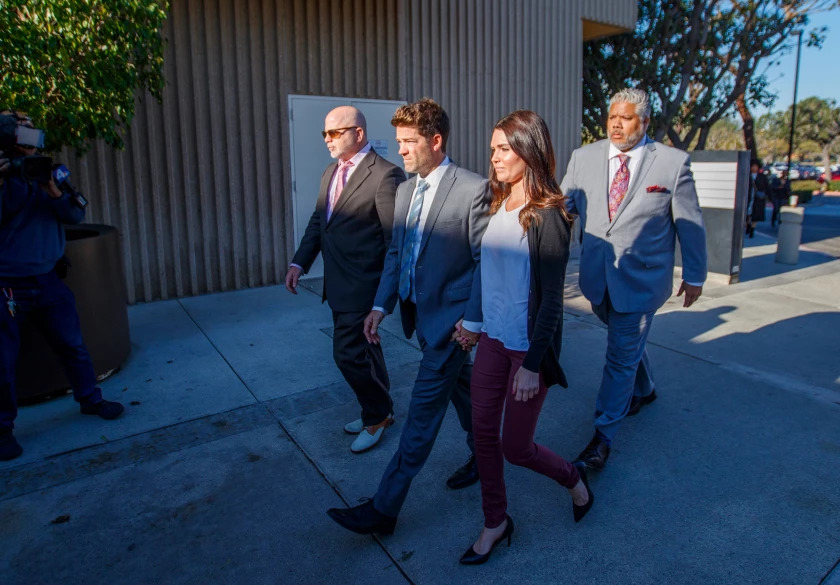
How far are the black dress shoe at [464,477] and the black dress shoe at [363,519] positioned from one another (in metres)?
0.52

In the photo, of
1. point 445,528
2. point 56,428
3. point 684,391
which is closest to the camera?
point 445,528

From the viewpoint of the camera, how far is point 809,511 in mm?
2844

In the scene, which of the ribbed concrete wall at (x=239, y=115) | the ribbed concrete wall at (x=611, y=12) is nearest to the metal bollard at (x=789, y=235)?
the ribbed concrete wall at (x=611, y=12)


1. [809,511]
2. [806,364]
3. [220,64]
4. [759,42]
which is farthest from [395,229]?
[759,42]

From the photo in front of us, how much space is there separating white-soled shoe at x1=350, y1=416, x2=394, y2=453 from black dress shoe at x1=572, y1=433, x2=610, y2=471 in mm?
1104

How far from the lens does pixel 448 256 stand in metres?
2.70

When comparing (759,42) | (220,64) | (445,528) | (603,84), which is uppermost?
(759,42)

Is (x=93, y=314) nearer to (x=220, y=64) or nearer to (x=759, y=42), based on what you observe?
(x=220, y=64)

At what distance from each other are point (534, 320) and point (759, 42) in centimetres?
1527

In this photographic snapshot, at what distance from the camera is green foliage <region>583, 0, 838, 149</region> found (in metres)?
13.6

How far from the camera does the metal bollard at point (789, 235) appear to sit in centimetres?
886

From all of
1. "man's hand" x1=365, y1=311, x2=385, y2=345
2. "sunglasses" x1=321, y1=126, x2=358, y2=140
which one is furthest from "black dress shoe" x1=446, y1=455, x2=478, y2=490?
"sunglasses" x1=321, y1=126, x2=358, y2=140

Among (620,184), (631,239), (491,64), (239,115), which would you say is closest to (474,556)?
(631,239)

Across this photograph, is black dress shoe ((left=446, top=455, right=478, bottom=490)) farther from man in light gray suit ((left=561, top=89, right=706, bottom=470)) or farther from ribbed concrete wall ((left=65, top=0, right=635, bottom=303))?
ribbed concrete wall ((left=65, top=0, right=635, bottom=303))
